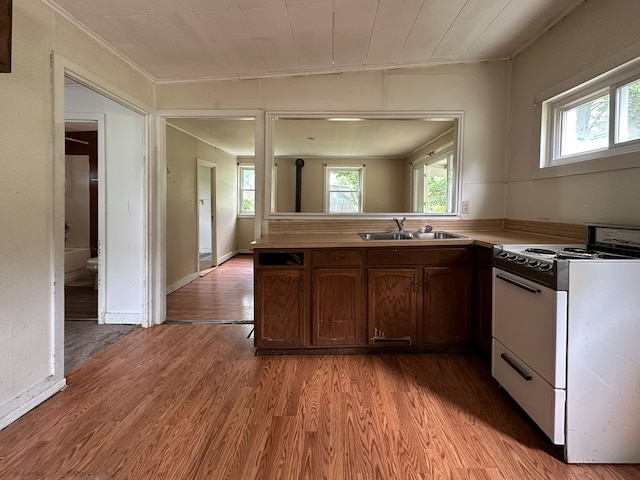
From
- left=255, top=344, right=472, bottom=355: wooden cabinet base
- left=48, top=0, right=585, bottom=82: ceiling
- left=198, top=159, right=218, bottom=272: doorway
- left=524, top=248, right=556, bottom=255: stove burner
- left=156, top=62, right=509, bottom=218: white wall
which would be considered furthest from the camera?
left=198, top=159, right=218, bottom=272: doorway

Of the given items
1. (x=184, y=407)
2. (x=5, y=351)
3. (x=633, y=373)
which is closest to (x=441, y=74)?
(x=633, y=373)

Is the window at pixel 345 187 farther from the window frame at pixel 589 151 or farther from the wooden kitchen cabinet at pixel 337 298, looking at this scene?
the wooden kitchen cabinet at pixel 337 298

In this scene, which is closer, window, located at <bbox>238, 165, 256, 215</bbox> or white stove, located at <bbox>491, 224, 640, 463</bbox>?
white stove, located at <bbox>491, 224, 640, 463</bbox>

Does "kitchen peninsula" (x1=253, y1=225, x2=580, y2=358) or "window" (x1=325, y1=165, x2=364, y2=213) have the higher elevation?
"window" (x1=325, y1=165, x2=364, y2=213)

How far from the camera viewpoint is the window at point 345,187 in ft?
23.1

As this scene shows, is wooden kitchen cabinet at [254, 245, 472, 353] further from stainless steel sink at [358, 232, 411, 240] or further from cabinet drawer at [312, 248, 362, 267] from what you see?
stainless steel sink at [358, 232, 411, 240]

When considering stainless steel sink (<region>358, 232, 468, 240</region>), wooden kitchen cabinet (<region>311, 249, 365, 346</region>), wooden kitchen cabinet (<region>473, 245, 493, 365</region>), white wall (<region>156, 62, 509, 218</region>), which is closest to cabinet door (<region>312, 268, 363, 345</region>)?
wooden kitchen cabinet (<region>311, 249, 365, 346</region>)

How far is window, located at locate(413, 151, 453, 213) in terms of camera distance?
4411 mm

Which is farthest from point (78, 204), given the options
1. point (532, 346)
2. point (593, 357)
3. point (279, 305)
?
point (593, 357)

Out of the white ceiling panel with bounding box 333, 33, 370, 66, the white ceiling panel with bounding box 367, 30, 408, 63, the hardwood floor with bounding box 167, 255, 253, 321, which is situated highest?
the white ceiling panel with bounding box 367, 30, 408, 63

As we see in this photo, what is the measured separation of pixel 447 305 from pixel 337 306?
2.74ft

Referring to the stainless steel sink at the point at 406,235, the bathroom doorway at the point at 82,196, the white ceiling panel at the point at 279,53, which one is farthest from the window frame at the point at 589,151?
the bathroom doorway at the point at 82,196

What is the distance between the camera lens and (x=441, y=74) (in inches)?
124

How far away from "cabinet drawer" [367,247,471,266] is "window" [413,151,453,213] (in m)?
1.52
